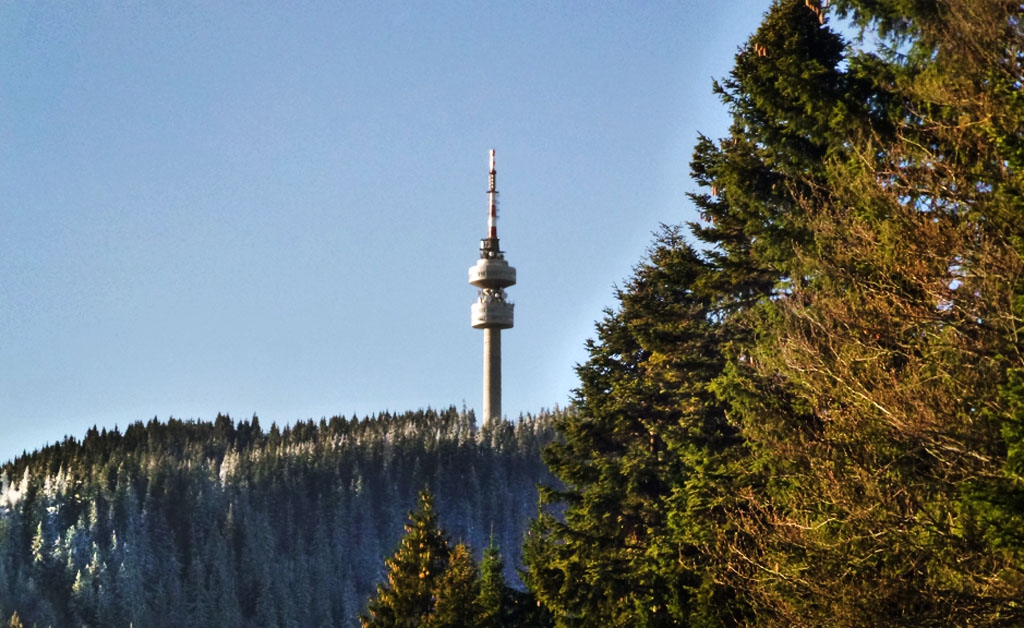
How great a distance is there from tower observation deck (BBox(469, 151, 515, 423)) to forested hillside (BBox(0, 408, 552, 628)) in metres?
11.4

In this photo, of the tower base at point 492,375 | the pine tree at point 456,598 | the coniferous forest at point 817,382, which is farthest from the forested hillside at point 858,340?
the tower base at point 492,375

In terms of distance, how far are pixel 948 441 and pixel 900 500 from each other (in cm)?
109

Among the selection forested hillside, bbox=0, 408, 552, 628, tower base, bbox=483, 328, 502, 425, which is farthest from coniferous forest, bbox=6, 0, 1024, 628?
tower base, bbox=483, 328, 502, 425

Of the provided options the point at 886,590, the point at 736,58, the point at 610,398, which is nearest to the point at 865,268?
the point at 886,590

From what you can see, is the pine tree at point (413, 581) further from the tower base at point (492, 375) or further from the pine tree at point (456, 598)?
the tower base at point (492, 375)

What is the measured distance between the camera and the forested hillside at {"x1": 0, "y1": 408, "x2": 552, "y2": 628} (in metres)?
146

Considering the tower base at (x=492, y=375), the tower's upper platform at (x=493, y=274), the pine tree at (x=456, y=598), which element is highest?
the tower's upper platform at (x=493, y=274)

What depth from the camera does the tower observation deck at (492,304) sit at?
18762cm

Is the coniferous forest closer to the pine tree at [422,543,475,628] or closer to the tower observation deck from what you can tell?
the pine tree at [422,543,475,628]

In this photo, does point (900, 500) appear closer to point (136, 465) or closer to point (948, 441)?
point (948, 441)

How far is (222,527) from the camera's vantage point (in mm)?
161500

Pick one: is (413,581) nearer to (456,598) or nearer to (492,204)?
(456,598)

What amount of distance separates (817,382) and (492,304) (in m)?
172

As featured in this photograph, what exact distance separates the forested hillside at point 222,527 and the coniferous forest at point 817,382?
377 feet
